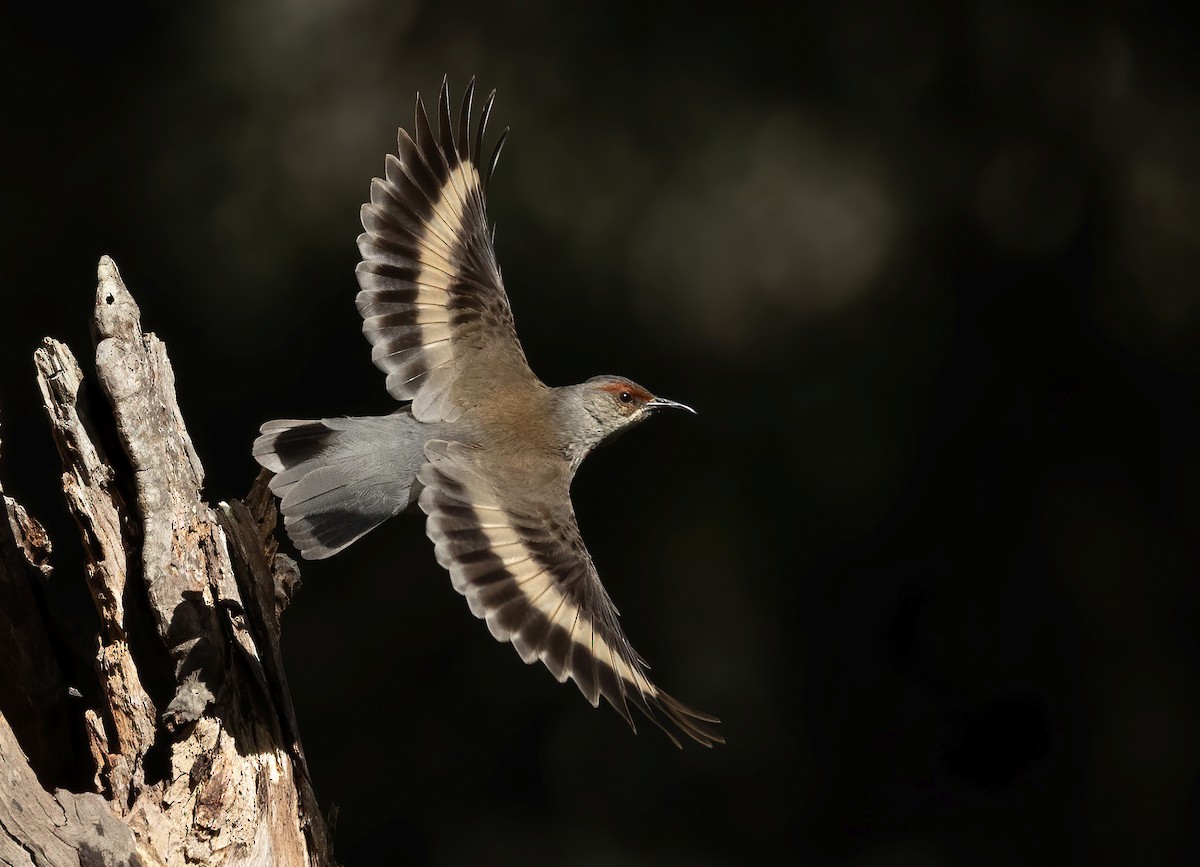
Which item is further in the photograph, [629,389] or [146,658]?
[629,389]

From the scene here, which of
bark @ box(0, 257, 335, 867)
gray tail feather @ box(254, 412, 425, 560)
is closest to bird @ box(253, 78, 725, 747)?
gray tail feather @ box(254, 412, 425, 560)

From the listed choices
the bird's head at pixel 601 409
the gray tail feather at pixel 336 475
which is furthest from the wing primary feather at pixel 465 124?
the gray tail feather at pixel 336 475

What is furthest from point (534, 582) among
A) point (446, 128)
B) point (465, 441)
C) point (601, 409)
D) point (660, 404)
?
point (446, 128)

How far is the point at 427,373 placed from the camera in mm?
2713

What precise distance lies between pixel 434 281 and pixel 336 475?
0.52 m

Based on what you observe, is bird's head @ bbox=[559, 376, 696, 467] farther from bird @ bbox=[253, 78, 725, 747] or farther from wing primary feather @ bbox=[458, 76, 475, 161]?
wing primary feather @ bbox=[458, 76, 475, 161]

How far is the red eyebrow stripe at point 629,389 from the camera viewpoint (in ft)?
9.31

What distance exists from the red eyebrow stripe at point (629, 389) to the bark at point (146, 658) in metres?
0.93

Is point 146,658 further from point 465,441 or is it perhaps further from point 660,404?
Answer: point 660,404

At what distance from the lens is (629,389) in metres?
2.87

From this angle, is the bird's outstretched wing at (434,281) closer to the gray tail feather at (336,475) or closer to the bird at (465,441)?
the bird at (465,441)

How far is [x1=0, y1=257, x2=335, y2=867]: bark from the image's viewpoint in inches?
80.9

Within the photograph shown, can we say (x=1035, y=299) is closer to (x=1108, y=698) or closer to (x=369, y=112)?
(x=1108, y=698)

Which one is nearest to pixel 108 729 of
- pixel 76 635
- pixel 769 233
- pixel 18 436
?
pixel 76 635
